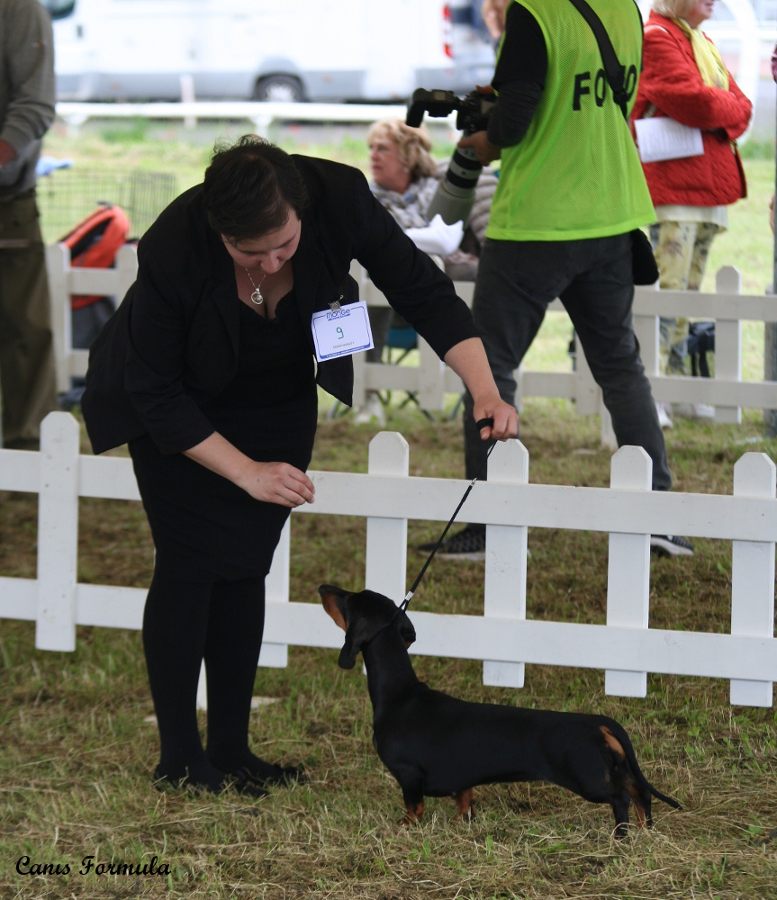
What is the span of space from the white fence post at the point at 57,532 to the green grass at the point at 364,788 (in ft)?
0.45

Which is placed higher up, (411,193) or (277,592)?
(411,193)

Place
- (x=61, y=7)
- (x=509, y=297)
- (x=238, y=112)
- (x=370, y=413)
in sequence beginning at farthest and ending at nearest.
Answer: (x=61, y=7), (x=238, y=112), (x=370, y=413), (x=509, y=297)

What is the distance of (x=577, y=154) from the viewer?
13.3 ft

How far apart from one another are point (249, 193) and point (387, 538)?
1.33 m

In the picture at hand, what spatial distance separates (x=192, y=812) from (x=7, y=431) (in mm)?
3049

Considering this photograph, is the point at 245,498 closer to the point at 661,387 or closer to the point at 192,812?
the point at 192,812

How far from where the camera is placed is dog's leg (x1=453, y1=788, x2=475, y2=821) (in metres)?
2.80

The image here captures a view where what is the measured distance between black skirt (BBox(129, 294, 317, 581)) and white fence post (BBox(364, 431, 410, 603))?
0.57 meters

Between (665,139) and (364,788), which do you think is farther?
(665,139)

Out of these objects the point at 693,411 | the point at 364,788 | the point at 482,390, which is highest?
the point at 482,390

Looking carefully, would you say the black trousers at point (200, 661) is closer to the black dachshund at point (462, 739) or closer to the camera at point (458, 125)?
the black dachshund at point (462, 739)

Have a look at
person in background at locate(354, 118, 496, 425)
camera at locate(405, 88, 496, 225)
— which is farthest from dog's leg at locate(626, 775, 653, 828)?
person in background at locate(354, 118, 496, 425)

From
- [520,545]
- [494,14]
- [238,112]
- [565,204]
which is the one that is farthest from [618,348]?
[238,112]

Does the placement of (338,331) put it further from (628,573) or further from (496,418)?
(628,573)
